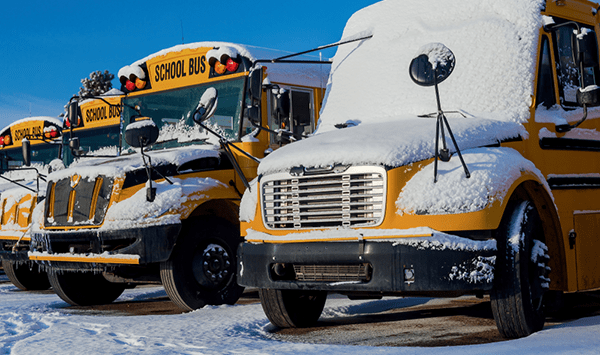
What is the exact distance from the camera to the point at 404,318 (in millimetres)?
5867

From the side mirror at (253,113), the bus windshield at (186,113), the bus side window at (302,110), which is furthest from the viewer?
the bus side window at (302,110)

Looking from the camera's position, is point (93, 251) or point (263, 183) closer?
point (263, 183)

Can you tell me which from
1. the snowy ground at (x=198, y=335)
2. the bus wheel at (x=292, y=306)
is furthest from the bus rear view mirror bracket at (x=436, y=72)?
the bus wheel at (x=292, y=306)

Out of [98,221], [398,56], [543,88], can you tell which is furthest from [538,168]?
[98,221]

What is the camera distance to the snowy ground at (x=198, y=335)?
13.9 feet

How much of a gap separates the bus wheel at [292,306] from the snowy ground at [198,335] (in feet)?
0.53

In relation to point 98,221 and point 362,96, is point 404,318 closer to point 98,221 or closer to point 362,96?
point 362,96

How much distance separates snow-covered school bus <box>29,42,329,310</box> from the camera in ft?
21.1

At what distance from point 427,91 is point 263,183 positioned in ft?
4.87

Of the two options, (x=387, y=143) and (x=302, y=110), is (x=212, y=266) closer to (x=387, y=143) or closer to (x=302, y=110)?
(x=302, y=110)

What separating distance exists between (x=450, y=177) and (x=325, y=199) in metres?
0.82

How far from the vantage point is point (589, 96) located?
4961mm

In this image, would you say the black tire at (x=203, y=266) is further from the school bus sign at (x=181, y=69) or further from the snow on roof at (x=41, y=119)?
the snow on roof at (x=41, y=119)

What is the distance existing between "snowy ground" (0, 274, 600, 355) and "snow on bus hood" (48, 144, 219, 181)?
1317 millimetres
